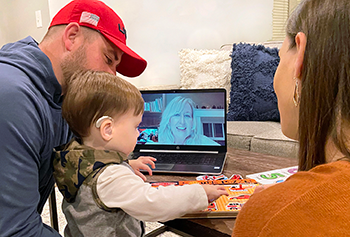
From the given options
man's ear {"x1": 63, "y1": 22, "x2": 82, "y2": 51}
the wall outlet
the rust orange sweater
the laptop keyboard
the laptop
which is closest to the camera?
the rust orange sweater

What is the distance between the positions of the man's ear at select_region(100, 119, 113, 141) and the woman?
45 cm

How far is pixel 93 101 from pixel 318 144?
0.55m

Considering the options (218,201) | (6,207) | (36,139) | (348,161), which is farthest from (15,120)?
(348,161)

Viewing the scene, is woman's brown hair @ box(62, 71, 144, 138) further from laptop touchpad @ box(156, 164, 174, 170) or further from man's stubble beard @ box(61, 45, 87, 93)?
laptop touchpad @ box(156, 164, 174, 170)

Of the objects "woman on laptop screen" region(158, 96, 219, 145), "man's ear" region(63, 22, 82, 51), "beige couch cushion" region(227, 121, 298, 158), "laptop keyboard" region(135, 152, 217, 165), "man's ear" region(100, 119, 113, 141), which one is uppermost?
"man's ear" region(63, 22, 82, 51)

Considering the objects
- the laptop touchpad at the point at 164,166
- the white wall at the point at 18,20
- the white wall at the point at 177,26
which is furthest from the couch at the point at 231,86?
the white wall at the point at 18,20

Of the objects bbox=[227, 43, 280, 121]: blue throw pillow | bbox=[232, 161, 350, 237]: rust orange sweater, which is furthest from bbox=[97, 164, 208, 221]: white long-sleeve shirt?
bbox=[227, 43, 280, 121]: blue throw pillow

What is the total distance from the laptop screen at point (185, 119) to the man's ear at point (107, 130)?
0.52 m

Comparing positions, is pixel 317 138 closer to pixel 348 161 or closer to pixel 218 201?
pixel 348 161

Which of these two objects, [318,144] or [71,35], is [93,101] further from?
[318,144]

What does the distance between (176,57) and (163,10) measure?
1.68 ft

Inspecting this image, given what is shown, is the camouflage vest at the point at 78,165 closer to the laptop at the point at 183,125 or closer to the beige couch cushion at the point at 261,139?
the laptop at the point at 183,125

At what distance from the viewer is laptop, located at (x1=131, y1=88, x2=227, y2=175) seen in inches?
47.1

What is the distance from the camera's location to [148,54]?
9.77ft
